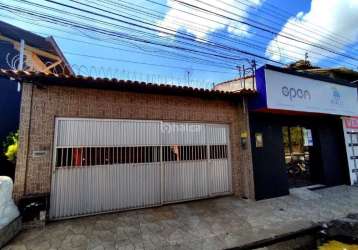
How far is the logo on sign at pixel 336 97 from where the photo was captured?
820 centimetres

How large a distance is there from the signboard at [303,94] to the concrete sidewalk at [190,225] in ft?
10.1

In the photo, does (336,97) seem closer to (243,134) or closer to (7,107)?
(243,134)

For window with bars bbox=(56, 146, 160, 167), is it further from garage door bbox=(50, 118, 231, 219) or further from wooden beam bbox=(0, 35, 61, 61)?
wooden beam bbox=(0, 35, 61, 61)

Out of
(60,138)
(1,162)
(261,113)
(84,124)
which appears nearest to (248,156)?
(261,113)

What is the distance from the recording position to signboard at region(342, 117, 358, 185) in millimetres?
9422

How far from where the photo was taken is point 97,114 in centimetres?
555

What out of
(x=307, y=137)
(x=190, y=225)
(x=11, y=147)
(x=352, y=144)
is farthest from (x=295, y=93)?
(x=11, y=147)

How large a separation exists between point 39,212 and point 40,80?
3.00 m

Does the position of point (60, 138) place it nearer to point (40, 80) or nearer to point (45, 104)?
point (45, 104)

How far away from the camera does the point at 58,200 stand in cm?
502

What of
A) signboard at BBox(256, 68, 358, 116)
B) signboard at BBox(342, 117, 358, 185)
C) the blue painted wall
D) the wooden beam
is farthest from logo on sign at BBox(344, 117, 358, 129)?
the wooden beam

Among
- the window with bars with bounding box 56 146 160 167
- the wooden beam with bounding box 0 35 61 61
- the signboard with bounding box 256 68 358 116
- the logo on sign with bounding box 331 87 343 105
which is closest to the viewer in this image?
the window with bars with bounding box 56 146 160 167

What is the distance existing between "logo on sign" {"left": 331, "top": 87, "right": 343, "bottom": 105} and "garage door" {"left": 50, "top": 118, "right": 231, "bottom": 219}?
4848mm

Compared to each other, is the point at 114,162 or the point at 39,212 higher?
the point at 114,162
